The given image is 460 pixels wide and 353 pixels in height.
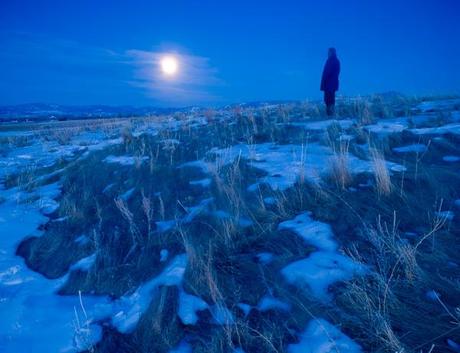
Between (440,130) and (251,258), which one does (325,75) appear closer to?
(440,130)

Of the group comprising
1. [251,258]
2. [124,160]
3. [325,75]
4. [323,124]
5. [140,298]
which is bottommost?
[140,298]

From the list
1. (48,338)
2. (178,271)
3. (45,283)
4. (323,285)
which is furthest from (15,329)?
(323,285)

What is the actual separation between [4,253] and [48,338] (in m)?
2.18

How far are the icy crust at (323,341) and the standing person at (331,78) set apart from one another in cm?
850

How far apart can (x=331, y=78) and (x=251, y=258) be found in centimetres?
826

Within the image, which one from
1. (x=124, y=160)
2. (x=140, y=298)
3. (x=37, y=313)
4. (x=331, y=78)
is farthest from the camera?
(x=331, y=78)

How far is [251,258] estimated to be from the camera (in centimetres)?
313

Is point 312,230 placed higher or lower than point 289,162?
lower

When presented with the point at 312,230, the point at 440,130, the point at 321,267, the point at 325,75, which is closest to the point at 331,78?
the point at 325,75

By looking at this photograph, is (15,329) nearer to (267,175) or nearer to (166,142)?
(267,175)

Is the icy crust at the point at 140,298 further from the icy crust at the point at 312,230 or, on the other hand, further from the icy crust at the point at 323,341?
the icy crust at the point at 323,341

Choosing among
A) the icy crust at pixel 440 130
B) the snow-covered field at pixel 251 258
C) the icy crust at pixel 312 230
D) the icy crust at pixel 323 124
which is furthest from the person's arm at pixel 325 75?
the icy crust at pixel 312 230

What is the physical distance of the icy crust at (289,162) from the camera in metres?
4.39

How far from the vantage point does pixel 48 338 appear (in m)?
2.80
